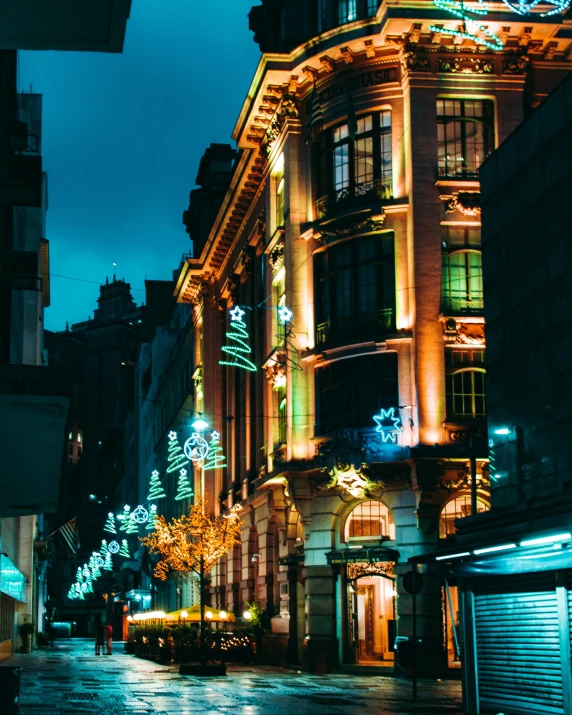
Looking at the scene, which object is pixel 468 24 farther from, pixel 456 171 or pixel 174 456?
pixel 174 456

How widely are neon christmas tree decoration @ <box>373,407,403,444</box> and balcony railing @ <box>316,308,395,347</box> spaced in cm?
277

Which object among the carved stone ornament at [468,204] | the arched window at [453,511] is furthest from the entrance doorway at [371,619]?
the carved stone ornament at [468,204]

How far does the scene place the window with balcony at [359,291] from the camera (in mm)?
38531

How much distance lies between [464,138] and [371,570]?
606 inches

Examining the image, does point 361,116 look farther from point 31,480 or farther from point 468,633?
point 31,480

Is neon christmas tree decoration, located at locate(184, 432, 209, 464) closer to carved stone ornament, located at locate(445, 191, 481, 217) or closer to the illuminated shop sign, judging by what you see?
the illuminated shop sign

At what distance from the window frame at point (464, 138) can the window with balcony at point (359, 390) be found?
6.83 meters

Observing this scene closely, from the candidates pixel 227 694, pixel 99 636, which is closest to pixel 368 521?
pixel 227 694

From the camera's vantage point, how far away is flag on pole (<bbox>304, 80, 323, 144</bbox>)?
40000 millimetres

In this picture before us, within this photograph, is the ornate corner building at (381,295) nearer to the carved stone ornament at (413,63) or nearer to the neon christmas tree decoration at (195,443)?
the carved stone ornament at (413,63)

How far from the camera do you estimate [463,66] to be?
38.9m

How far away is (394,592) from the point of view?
38906 millimetres

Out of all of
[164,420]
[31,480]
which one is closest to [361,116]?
[31,480]

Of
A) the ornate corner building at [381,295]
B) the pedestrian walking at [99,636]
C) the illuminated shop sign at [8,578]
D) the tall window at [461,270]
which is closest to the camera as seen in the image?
the illuminated shop sign at [8,578]
